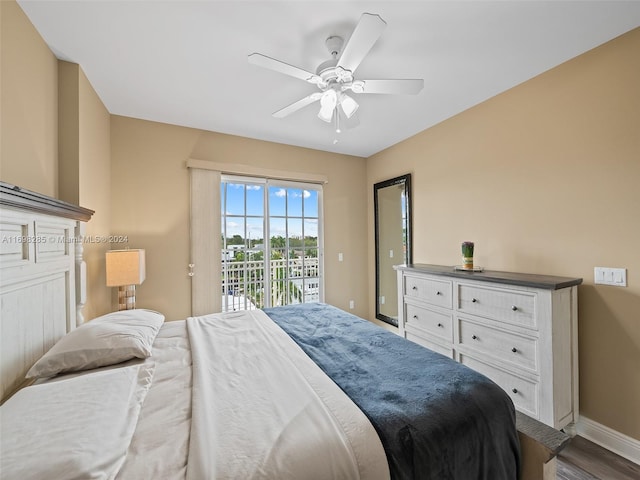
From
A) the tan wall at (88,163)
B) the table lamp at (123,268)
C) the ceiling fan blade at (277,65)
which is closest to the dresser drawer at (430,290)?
the ceiling fan blade at (277,65)

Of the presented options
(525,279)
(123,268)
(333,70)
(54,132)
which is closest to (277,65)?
(333,70)

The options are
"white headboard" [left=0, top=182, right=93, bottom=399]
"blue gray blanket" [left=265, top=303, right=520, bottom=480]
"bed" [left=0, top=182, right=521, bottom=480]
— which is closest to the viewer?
"bed" [left=0, top=182, right=521, bottom=480]

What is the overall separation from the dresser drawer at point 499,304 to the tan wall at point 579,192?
0.45 meters

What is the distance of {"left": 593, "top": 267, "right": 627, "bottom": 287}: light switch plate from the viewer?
5.76 ft

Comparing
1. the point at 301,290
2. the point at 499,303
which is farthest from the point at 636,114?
the point at 301,290

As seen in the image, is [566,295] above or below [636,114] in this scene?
below

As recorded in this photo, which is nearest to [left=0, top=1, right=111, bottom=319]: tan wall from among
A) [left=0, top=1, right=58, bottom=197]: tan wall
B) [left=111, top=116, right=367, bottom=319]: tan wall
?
[left=0, top=1, right=58, bottom=197]: tan wall

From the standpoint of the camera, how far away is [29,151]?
5.24 feet

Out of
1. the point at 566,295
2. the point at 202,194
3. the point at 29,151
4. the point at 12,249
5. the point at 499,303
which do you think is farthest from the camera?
the point at 202,194

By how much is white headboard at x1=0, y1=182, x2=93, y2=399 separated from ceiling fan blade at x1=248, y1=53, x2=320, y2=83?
1254 millimetres

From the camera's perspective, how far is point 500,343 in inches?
79.9

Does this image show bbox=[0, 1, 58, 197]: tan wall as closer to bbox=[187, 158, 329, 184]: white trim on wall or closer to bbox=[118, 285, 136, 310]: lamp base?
bbox=[118, 285, 136, 310]: lamp base

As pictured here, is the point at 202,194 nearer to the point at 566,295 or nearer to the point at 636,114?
the point at 566,295

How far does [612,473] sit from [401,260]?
7.93 ft
